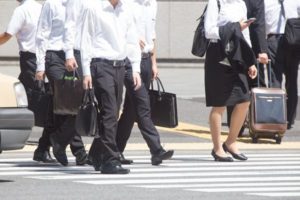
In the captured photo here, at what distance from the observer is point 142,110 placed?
11930mm

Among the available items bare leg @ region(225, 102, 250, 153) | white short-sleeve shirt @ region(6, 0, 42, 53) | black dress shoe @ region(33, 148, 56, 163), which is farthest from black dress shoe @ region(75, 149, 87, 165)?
white short-sleeve shirt @ region(6, 0, 42, 53)

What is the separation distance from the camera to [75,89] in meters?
11.6

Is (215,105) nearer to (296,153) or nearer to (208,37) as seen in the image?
(208,37)

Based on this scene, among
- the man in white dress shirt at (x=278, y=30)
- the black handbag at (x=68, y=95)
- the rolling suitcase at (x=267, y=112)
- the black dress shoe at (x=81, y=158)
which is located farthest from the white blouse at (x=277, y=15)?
the black handbag at (x=68, y=95)

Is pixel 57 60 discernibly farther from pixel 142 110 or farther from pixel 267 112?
pixel 267 112

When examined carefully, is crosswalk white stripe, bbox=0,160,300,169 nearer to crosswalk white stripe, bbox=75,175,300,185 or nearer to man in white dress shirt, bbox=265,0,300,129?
crosswalk white stripe, bbox=75,175,300,185

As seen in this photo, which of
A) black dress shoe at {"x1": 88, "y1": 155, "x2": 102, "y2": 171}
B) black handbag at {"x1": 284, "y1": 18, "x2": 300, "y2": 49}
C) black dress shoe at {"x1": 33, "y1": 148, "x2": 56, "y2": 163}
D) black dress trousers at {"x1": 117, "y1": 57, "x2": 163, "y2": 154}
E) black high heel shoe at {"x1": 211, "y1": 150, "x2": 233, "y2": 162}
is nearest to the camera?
black dress shoe at {"x1": 88, "y1": 155, "x2": 102, "y2": 171}

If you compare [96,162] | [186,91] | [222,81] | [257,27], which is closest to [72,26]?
[96,162]

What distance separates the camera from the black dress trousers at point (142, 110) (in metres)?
11.9

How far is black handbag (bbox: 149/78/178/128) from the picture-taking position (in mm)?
12734

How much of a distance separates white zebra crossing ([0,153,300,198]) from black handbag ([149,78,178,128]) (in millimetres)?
410

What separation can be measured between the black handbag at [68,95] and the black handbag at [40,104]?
72cm

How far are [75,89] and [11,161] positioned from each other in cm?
155

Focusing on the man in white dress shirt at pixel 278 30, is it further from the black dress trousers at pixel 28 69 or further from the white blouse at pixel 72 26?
the white blouse at pixel 72 26
